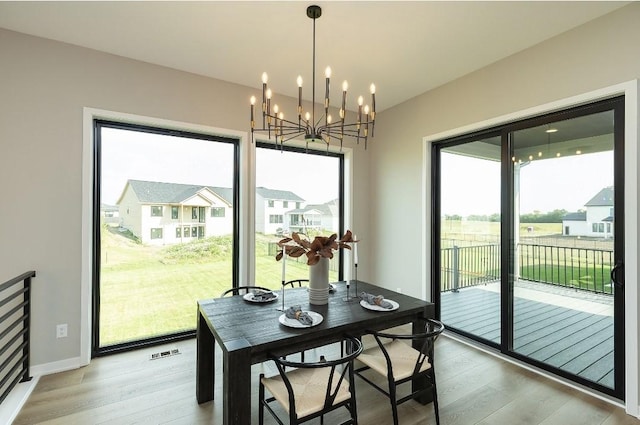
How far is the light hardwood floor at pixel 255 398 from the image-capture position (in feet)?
7.06

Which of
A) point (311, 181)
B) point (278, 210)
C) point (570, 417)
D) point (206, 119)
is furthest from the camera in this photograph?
point (311, 181)

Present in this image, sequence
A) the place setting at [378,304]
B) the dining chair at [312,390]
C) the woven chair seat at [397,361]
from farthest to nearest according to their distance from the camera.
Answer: the place setting at [378,304] → the woven chair seat at [397,361] → the dining chair at [312,390]

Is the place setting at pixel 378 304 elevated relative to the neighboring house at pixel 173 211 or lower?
lower

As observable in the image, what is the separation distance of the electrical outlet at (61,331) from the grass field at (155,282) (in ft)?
1.07

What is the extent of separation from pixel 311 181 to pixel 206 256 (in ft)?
6.01

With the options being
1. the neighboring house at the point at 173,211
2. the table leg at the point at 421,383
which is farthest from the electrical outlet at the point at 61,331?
the table leg at the point at 421,383

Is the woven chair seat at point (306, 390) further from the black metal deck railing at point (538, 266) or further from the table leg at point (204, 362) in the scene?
the black metal deck railing at point (538, 266)

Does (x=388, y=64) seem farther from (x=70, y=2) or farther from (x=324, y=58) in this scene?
(x=70, y=2)

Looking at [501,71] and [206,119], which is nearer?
[501,71]

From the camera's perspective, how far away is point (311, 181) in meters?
4.52

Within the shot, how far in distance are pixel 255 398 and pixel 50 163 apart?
281 centimetres

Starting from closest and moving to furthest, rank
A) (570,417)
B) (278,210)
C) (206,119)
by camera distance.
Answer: (570,417)
(206,119)
(278,210)

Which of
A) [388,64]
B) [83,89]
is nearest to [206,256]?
[83,89]

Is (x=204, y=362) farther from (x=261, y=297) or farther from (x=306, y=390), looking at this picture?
(x=306, y=390)
